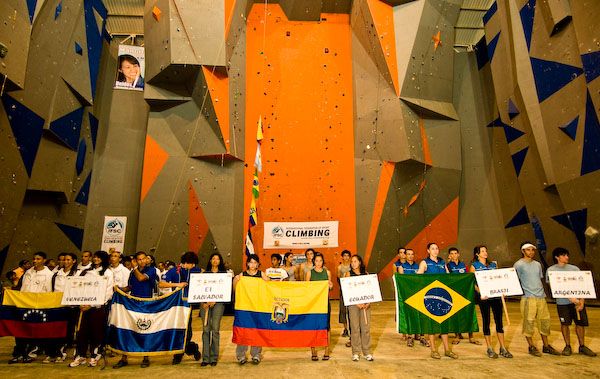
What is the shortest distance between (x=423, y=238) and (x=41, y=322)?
9639mm

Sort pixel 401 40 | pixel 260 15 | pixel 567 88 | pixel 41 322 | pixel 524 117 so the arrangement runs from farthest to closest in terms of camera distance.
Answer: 1. pixel 260 15
2. pixel 401 40
3. pixel 524 117
4. pixel 567 88
5. pixel 41 322

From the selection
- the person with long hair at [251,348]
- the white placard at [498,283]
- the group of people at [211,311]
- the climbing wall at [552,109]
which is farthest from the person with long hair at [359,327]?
the climbing wall at [552,109]

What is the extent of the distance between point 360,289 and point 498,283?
188cm

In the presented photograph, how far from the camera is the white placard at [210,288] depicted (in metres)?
4.73

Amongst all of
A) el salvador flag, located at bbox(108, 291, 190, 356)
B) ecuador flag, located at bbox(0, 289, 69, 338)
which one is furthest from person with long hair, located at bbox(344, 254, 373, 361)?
Answer: ecuador flag, located at bbox(0, 289, 69, 338)

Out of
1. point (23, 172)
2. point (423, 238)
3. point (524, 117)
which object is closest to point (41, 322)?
point (23, 172)

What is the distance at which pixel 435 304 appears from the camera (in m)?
5.15

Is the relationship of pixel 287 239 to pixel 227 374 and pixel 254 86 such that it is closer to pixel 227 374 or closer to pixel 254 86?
pixel 254 86

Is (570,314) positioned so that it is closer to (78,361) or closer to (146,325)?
(146,325)

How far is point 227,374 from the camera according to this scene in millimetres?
4309

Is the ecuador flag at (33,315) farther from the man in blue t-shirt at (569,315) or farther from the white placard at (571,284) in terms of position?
the man in blue t-shirt at (569,315)

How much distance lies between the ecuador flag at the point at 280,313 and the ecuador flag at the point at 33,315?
8.35 ft

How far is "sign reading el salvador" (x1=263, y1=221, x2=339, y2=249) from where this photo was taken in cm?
1087

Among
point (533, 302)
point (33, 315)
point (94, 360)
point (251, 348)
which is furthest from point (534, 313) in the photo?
point (33, 315)
